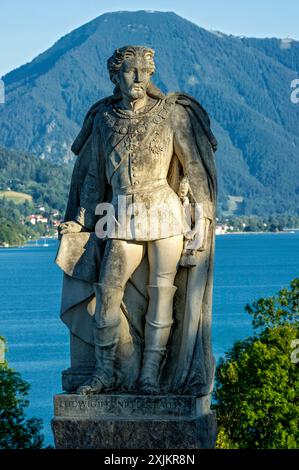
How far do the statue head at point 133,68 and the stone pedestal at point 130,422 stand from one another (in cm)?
281

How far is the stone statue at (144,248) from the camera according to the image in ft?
40.1

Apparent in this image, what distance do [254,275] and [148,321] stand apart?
12407 centimetres

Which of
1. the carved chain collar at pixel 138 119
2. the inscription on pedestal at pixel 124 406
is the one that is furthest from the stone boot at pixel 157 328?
the carved chain collar at pixel 138 119

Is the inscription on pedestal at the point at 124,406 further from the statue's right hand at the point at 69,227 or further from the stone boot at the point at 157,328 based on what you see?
the statue's right hand at the point at 69,227

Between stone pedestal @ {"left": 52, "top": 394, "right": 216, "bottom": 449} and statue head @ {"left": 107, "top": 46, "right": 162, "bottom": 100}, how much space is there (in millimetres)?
2810

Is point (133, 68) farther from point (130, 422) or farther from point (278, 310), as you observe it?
point (278, 310)

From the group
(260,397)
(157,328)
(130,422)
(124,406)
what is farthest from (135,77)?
(260,397)

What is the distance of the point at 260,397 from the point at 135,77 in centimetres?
2671

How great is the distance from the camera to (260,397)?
3831cm
